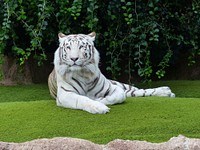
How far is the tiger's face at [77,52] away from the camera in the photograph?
14.3 feet

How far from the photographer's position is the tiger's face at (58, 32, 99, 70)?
4363 mm

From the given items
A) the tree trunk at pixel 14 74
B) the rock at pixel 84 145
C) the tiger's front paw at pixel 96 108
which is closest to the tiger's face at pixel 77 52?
the tiger's front paw at pixel 96 108

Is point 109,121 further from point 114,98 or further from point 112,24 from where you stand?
point 112,24

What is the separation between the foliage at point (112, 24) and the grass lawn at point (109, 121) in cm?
109

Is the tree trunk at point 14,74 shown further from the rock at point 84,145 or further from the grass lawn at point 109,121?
the rock at point 84,145

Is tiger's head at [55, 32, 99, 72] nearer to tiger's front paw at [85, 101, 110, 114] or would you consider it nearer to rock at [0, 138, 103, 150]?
tiger's front paw at [85, 101, 110, 114]

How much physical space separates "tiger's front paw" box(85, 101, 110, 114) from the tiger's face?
40 cm

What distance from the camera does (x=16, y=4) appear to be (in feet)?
17.7

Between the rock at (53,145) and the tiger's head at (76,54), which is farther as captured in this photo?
the tiger's head at (76,54)

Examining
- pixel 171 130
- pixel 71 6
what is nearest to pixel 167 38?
pixel 71 6

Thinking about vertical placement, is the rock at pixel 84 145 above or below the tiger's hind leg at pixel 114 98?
above

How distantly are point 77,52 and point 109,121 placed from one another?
30.5 inches

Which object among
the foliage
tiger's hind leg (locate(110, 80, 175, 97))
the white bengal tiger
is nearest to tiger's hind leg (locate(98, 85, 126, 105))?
the white bengal tiger

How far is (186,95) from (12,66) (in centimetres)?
240
